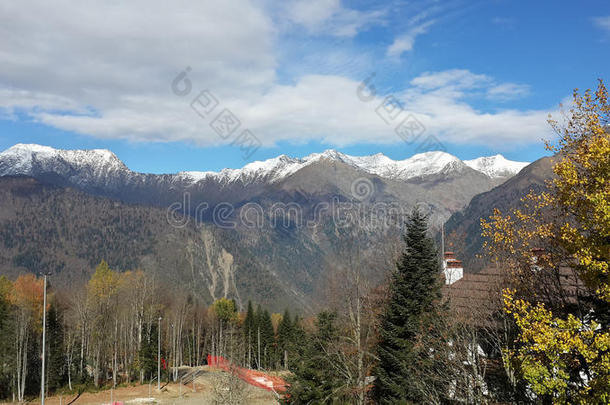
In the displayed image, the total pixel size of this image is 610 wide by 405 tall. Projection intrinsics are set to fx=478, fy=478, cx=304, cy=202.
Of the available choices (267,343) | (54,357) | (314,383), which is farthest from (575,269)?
(267,343)

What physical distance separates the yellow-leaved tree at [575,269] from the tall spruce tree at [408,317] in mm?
9832

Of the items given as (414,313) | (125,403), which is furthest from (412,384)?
(125,403)

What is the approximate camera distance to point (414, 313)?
2838 centimetres

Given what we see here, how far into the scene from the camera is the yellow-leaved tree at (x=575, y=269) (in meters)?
12.9

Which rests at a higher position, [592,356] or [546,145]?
[546,145]

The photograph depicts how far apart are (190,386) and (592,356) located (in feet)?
213

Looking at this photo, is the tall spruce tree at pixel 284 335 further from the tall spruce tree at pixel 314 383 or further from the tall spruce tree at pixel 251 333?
the tall spruce tree at pixel 314 383

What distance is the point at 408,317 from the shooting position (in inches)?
1101

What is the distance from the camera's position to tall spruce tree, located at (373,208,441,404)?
86.2 ft

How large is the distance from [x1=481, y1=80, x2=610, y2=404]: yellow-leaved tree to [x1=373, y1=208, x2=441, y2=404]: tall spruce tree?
387 inches

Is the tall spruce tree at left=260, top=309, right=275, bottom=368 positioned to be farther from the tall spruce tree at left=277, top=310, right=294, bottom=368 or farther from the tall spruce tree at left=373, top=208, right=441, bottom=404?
the tall spruce tree at left=373, top=208, right=441, bottom=404

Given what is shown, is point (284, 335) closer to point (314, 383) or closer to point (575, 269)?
point (314, 383)

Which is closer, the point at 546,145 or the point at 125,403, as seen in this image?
the point at 546,145

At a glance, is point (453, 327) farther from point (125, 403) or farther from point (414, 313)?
point (125, 403)
